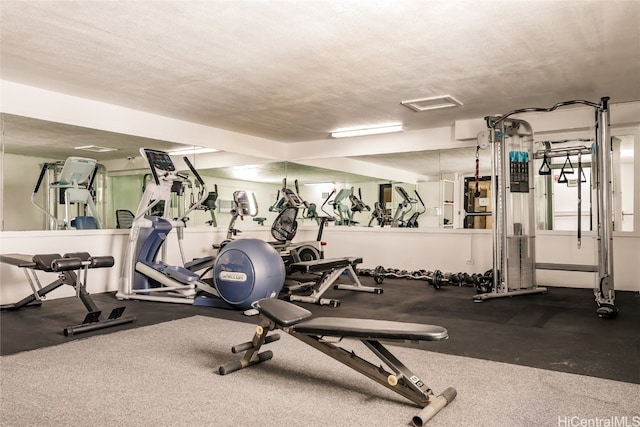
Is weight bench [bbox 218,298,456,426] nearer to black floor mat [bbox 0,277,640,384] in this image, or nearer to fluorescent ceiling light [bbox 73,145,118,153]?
black floor mat [bbox 0,277,640,384]

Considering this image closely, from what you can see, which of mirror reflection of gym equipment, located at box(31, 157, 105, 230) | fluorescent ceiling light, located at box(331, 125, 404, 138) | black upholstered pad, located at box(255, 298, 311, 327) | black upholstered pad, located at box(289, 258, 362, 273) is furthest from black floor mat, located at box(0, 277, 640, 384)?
fluorescent ceiling light, located at box(331, 125, 404, 138)

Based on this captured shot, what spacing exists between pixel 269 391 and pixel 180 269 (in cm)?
305

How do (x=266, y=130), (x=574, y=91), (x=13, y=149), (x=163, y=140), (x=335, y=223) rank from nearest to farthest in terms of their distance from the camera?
(x=13, y=149), (x=574, y=91), (x=163, y=140), (x=266, y=130), (x=335, y=223)

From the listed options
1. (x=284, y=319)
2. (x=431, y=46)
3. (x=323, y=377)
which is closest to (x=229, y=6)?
(x=431, y=46)

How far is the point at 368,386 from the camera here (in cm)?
253

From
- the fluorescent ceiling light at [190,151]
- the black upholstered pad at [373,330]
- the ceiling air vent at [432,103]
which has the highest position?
the ceiling air vent at [432,103]

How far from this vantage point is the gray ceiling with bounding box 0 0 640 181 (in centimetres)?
327

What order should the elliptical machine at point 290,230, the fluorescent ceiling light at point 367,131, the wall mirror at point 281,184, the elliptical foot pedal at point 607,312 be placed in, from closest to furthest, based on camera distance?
1. the elliptical foot pedal at point 607,312
2. the wall mirror at point 281,184
3. the elliptical machine at point 290,230
4. the fluorescent ceiling light at point 367,131

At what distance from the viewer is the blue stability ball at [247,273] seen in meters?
4.49

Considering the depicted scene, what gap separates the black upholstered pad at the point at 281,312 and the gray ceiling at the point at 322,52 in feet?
6.44

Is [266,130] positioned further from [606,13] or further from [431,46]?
[606,13]

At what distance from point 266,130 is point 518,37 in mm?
4559

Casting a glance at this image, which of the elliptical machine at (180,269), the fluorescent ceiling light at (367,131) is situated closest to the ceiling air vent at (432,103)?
the fluorescent ceiling light at (367,131)

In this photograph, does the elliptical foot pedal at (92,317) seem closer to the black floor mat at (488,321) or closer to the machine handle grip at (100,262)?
the black floor mat at (488,321)
